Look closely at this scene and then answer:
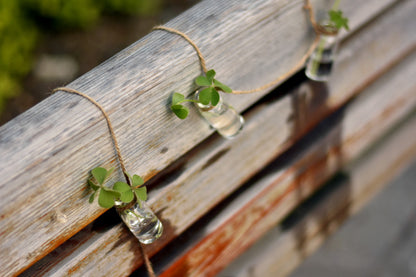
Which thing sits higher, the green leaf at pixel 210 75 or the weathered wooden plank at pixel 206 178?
the green leaf at pixel 210 75

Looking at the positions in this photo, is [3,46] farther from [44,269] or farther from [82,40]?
[44,269]

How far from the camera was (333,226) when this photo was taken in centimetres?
199

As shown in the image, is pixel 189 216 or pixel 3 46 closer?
pixel 189 216

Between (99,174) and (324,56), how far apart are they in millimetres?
774

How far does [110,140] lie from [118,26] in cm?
179

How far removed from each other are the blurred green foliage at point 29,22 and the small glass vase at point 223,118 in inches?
52.4

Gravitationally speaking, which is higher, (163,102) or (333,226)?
(163,102)

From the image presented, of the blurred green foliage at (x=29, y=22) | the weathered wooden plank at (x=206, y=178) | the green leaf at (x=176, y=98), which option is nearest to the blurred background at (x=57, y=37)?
the blurred green foliage at (x=29, y=22)

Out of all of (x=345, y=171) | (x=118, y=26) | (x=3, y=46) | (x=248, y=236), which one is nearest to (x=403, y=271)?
(x=345, y=171)

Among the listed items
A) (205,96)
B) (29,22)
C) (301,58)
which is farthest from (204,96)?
(29,22)

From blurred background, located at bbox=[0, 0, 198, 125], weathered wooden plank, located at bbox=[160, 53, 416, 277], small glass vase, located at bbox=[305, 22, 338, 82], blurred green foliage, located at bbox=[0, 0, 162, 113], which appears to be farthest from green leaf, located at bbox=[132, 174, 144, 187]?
blurred green foliage, located at bbox=[0, 0, 162, 113]

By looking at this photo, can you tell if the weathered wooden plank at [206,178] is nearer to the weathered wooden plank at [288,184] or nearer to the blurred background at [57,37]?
the weathered wooden plank at [288,184]

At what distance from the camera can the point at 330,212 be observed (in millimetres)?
1919

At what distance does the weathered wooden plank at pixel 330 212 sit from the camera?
1745 millimetres
